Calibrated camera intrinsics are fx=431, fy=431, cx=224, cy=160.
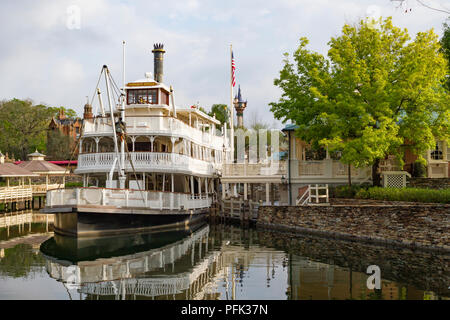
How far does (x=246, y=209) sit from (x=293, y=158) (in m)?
5.33

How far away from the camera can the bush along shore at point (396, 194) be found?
19.9m

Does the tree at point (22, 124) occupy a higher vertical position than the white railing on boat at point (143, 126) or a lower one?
higher

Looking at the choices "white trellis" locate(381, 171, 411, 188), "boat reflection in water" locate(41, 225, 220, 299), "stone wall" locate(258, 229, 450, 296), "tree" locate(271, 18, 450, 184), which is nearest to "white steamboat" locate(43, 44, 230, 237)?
"boat reflection in water" locate(41, 225, 220, 299)

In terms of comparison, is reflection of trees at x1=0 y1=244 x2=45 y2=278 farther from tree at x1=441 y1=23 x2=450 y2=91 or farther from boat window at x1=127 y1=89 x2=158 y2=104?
tree at x1=441 y1=23 x2=450 y2=91

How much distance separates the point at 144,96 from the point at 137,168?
697 cm

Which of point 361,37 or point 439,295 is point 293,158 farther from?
point 439,295

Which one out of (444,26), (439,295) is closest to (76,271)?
(439,295)

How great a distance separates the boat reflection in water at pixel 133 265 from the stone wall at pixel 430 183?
12.4 metres

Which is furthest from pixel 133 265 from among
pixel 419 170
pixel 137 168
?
pixel 419 170

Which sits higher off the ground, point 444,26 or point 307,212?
point 444,26

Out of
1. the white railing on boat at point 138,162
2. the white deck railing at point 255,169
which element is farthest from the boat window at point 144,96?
the white deck railing at point 255,169

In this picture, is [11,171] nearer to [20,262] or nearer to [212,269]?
[20,262]

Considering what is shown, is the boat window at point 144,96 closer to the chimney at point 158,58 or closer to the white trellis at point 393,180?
the chimney at point 158,58

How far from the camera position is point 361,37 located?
947 inches
